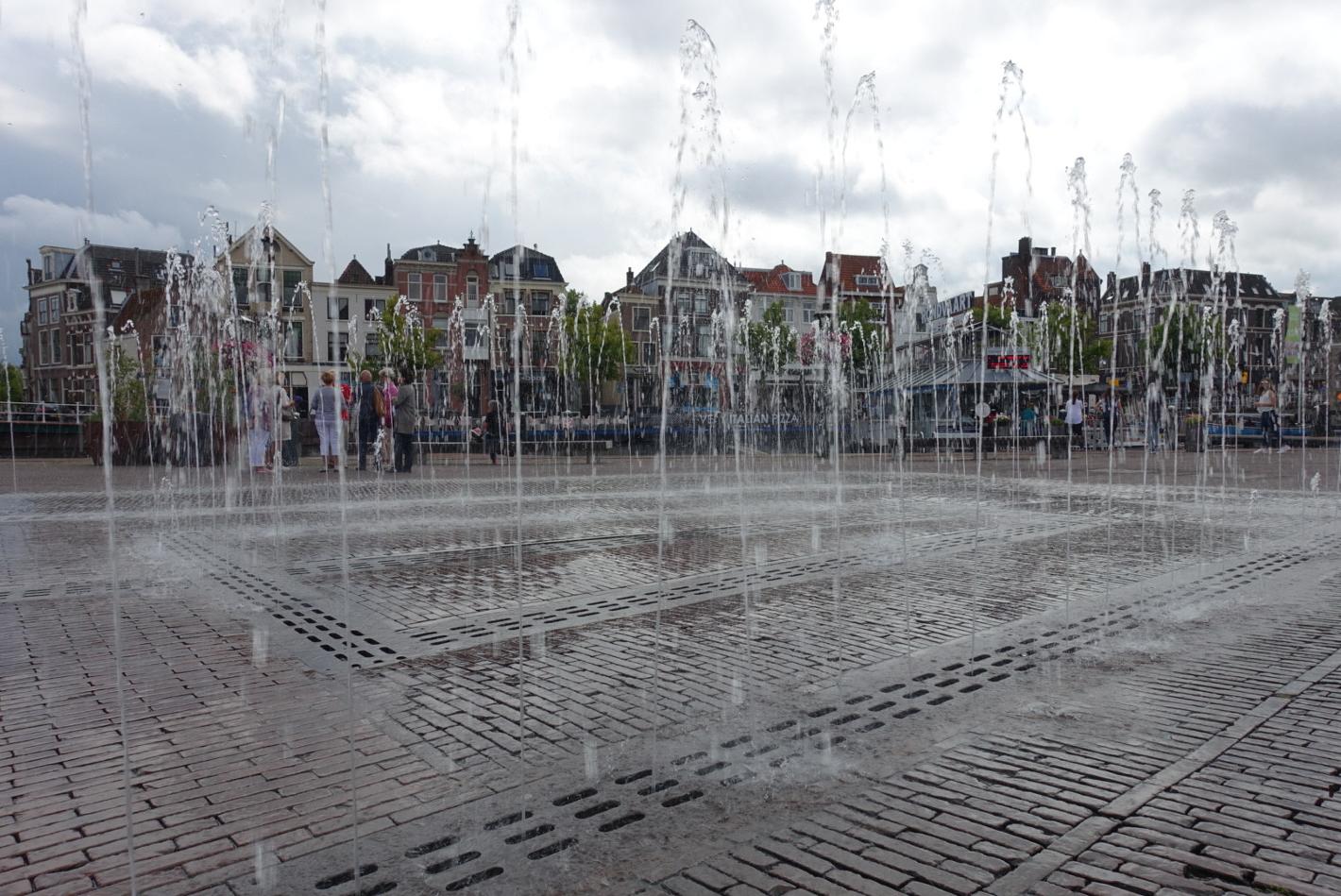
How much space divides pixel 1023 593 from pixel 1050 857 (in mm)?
3930

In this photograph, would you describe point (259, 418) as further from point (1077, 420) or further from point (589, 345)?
point (589, 345)

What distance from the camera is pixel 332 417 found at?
17.1m

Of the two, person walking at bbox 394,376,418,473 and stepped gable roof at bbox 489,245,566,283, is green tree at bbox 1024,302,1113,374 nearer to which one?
stepped gable roof at bbox 489,245,566,283

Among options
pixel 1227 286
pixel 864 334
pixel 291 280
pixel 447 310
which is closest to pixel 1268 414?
pixel 864 334

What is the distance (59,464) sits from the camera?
69.3 feet

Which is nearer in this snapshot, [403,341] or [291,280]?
[403,341]

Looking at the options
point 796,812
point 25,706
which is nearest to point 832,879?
point 796,812

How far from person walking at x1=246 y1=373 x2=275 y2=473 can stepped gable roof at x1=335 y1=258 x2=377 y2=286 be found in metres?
43.7

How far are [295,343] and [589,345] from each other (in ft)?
57.2

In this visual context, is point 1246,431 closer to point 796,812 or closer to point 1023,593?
point 1023,593

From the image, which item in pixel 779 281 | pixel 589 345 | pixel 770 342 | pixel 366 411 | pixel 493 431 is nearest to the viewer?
pixel 366 411

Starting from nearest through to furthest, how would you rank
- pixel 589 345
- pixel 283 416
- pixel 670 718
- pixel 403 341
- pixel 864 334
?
pixel 670 718 → pixel 283 416 → pixel 403 341 → pixel 589 345 → pixel 864 334

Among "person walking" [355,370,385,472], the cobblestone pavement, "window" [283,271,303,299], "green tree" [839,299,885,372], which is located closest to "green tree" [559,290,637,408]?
"green tree" [839,299,885,372]

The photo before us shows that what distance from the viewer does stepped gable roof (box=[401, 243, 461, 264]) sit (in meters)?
60.2
